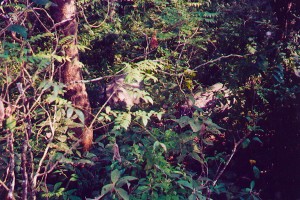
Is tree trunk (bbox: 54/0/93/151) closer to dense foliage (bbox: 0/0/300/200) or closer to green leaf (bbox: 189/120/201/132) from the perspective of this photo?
dense foliage (bbox: 0/0/300/200)

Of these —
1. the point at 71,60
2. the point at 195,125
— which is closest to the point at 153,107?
the point at 71,60

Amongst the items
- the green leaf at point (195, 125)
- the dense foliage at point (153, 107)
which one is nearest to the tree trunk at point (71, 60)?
the dense foliage at point (153, 107)

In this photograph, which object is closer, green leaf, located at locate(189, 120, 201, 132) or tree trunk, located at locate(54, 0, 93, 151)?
green leaf, located at locate(189, 120, 201, 132)

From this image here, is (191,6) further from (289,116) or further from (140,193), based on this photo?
(140,193)

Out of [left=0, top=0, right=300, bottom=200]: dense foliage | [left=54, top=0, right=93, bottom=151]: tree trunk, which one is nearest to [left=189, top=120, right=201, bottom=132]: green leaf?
[left=0, top=0, right=300, bottom=200]: dense foliage

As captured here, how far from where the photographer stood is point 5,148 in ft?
7.93

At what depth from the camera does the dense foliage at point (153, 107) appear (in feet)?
7.25

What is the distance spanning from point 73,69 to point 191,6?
6.15ft

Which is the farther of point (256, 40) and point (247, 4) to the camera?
point (247, 4)

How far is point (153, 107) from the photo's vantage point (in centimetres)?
343

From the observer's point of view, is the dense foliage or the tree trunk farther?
the tree trunk

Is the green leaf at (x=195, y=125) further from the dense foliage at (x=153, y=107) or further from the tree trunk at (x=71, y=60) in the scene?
the tree trunk at (x=71, y=60)

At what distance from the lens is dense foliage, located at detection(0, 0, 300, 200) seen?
221cm

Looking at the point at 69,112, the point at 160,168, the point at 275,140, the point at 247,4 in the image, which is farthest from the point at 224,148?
the point at 69,112
